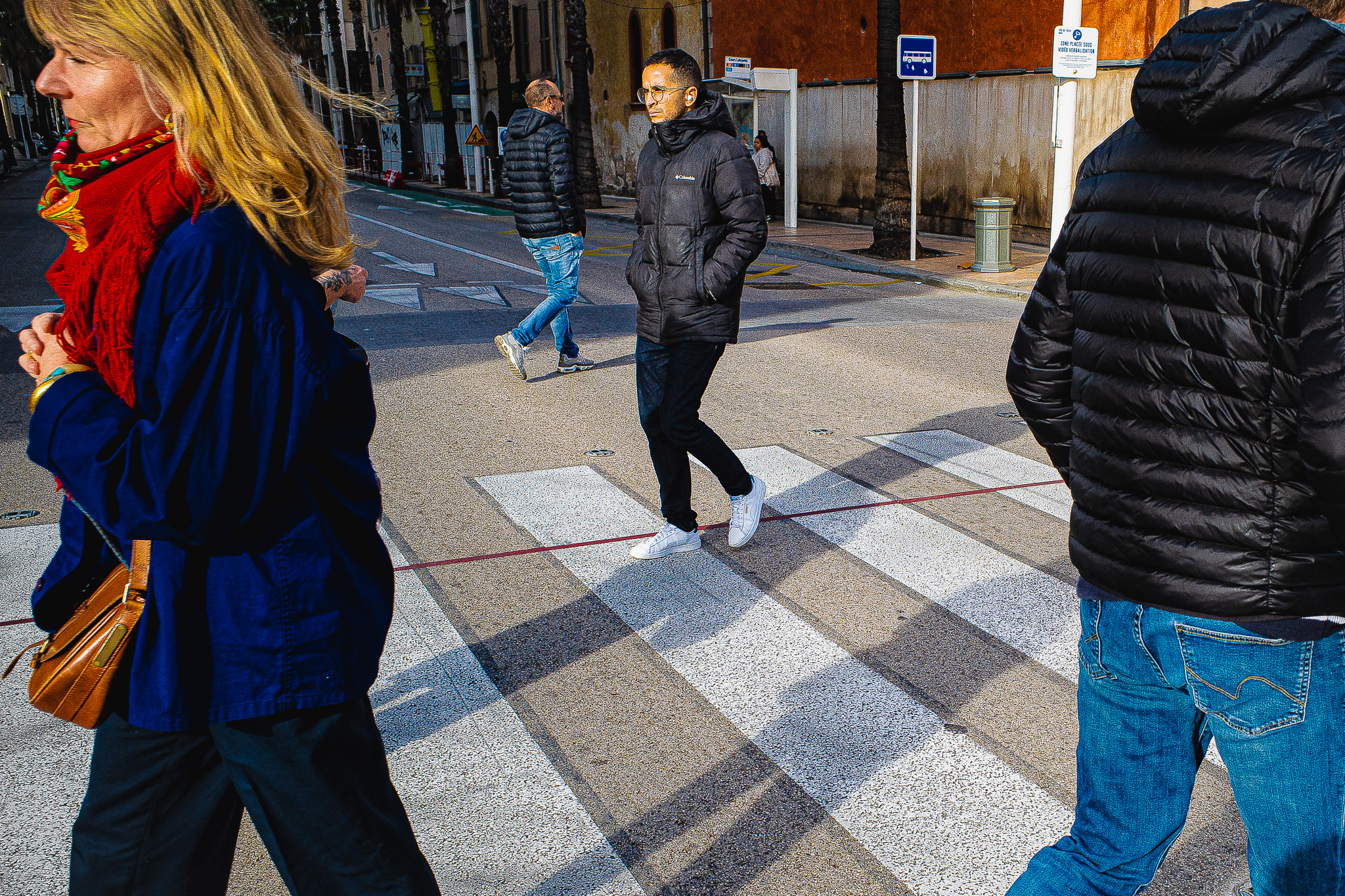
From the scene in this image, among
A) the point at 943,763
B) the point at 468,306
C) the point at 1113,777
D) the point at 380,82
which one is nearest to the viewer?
the point at 1113,777

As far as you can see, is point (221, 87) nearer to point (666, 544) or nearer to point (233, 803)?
point (233, 803)

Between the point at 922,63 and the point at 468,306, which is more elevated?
the point at 922,63

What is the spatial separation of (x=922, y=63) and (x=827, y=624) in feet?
43.9

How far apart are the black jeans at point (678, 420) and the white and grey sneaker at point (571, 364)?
4210 millimetres

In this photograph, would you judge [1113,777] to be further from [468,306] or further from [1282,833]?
[468,306]

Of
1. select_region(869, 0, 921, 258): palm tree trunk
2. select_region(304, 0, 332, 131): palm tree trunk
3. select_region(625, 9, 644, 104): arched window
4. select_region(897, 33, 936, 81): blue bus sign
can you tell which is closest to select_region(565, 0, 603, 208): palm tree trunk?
select_region(625, 9, 644, 104): arched window

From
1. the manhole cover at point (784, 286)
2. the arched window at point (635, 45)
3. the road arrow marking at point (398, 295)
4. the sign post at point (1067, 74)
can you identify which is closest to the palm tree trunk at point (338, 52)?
the arched window at point (635, 45)

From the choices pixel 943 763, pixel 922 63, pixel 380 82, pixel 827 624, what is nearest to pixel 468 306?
pixel 922 63

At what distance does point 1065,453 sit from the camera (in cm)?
234

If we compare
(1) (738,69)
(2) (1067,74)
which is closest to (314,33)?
(1) (738,69)

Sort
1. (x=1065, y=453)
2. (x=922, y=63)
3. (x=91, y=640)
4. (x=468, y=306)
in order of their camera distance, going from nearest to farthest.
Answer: (x=91, y=640) → (x=1065, y=453) → (x=468, y=306) → (x=922, y=63)

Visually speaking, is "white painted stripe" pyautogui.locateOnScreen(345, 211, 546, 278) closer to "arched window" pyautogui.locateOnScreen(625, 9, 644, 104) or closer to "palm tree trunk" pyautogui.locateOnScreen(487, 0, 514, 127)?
"arched window" pyautogui.locateOnScreen(625, 9, 644, 104)

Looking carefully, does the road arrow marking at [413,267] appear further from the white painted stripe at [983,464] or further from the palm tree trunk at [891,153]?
the white painted stripe at [983,464]

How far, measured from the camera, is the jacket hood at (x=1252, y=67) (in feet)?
5.79
